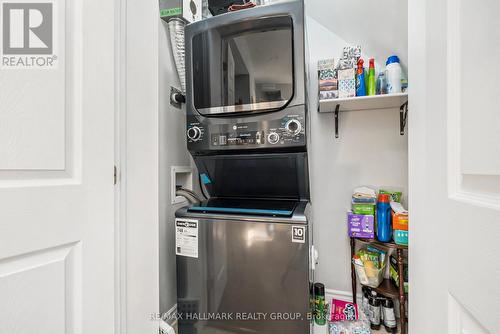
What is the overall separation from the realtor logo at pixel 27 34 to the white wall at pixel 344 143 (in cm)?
146

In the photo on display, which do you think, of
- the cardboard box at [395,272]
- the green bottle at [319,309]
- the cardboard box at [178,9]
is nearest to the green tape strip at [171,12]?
the cardboard box at [178,9]

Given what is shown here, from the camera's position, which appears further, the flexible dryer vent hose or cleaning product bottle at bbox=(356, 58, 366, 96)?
cleaning product bottle at bbox=(356, 58, 366, 96)

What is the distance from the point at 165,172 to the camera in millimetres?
1237

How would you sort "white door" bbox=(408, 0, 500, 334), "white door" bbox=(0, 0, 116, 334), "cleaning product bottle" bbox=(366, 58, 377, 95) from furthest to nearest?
"cleaning product bottle" bbox=(366, 58, 377, 95) < "white door" bbox=(0, 0, 116, 334) < "white door" bbox=(408, 0, 500, 334)

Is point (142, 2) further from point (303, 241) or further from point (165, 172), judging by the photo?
point (303, 241)

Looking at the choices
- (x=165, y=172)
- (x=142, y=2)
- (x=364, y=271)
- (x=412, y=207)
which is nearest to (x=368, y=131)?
(x=412, y=207)

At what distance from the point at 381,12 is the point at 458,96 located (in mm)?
1602

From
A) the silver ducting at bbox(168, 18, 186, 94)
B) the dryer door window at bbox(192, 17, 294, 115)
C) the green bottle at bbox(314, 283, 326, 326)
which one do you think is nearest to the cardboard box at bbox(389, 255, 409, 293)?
the green bottle at bbox(314, 283, 326, 326)

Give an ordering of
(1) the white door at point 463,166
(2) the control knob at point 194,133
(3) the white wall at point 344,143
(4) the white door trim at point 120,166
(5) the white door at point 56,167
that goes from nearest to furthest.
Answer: (1) the white door at point 463,166, (5) the white door at point 56,167, (4) the white door trim at point 120,166, (2) the control knob at point 194,133, (3) the white wall at point 344,143

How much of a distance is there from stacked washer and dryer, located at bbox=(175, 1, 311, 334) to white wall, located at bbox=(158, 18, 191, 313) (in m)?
0.15

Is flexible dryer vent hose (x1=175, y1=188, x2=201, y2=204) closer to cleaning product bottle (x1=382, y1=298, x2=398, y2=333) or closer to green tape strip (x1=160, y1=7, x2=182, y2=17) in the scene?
green tape strip (x1=160, y1=7, x2=182, y2=17)

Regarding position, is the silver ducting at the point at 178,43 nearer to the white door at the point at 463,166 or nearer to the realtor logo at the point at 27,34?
the realtor logo at the point at 27,34

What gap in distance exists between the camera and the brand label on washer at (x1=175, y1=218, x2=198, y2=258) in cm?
107

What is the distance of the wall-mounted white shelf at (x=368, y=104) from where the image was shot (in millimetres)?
1396
